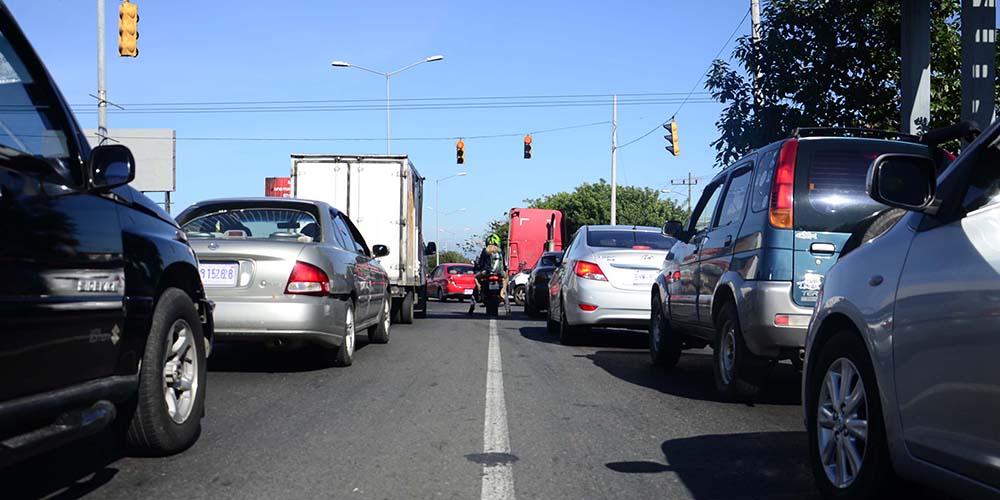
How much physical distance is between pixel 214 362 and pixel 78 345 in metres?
5.87

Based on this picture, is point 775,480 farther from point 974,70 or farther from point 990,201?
point 974,70

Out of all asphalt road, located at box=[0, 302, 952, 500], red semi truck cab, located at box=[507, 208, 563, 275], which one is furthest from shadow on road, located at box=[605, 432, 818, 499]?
red semi truck cab, located at box=[507, 208, 563, 275]

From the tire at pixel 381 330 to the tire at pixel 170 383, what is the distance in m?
6.46

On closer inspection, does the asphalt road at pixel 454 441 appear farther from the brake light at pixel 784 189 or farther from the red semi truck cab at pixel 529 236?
the red semi truck cab at pixel 529 236

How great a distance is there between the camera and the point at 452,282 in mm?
34781

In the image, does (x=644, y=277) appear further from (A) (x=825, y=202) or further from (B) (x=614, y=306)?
(A) (x=825, y=202)

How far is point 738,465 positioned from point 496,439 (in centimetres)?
143

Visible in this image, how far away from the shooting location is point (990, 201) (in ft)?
10.8

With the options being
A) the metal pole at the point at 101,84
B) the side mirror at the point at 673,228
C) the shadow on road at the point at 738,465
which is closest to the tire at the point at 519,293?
the metal pole at the point at 101,84

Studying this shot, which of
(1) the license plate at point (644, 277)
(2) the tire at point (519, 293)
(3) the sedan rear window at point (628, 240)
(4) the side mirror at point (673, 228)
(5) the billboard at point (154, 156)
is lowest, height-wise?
(2) the tire at point (519, 293)

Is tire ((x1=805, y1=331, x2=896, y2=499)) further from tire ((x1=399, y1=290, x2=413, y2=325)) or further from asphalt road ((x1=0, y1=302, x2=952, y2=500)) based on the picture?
tire ((x1=399, y1=290, x2=413, y2=325))

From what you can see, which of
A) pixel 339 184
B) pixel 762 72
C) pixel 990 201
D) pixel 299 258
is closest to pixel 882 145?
pixel 990 201

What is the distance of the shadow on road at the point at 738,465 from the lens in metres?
4.55

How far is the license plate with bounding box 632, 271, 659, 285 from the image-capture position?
37.7 ft
